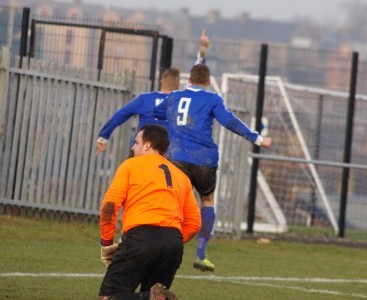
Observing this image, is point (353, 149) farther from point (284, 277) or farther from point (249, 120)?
point (284, 277)

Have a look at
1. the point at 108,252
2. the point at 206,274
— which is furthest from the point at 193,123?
the point at 108,252

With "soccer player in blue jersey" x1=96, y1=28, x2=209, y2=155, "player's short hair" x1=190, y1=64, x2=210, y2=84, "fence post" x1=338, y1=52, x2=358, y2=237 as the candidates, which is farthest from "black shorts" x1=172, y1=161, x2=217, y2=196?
"fence post" x1=338, y1=52, x2=358, y2=237

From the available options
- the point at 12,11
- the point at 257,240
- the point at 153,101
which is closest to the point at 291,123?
the point at 257,240

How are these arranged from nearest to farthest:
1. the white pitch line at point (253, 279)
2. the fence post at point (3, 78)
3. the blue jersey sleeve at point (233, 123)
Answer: the white pitch line at point (253, 279)
the blue jersey sleeve at point (233, 123)
the fence post at point (3, 78)

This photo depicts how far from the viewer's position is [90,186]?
19.6 meters

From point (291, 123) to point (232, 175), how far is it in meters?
4.34

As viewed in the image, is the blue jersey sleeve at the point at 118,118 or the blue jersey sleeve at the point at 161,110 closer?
the blue jersey sleeve at the point at 161,110

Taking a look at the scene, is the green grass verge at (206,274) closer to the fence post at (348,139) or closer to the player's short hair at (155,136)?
the fence post at (348,139)

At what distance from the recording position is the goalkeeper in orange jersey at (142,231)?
10219mm

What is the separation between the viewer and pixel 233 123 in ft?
47.0

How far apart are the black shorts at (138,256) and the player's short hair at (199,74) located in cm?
453

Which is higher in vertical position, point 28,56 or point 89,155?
point 28,56

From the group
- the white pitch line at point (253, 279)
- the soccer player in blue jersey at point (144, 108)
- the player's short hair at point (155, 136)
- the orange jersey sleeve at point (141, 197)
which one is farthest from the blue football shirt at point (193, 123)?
the orange jersey sleeve at point (141, 197)

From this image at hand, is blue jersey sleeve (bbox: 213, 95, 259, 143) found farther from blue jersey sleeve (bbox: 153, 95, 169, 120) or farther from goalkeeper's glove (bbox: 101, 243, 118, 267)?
goalkeeper's glove (bbox: 101, 243, 118, 267)
